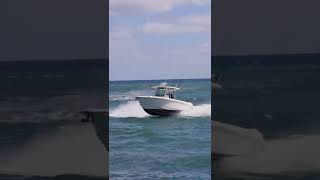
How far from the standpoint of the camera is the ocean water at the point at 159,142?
12.7 metres

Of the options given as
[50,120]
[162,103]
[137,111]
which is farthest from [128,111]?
[50,120]

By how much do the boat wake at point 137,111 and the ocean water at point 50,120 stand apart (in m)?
11.0

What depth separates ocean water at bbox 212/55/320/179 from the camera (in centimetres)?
273

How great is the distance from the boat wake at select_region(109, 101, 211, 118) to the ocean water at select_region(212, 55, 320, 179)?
11.3 metres

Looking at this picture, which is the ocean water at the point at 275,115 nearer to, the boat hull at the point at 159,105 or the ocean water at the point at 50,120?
the ocean water at the point at 50,120

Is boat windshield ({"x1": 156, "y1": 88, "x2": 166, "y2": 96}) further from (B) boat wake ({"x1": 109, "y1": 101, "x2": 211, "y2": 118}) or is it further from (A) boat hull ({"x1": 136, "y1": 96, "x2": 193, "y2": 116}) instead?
(B) boat wake ({"x1": 109, "y1": 101, "x2": 211, "y2": 118})

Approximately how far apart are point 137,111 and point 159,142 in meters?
1.36

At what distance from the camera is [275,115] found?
276cm

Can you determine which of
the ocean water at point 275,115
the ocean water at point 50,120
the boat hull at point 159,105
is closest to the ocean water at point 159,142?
the boat hull at point 159,105

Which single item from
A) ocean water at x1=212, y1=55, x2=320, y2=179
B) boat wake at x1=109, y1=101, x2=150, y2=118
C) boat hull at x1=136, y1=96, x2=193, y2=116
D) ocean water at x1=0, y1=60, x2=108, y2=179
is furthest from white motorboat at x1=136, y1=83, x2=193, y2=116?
ocean water at x1=212, y1=55, x2=320, y2=179

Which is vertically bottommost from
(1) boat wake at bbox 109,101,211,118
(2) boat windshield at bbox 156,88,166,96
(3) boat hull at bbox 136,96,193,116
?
(1) boat wake at bbox 109,101,211,118

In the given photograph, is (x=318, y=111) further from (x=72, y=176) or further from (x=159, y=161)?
(x=159, y=161)

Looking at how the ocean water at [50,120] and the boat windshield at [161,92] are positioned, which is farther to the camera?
the boat windshield at [161,92]

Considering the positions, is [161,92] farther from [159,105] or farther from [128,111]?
[128,111]
